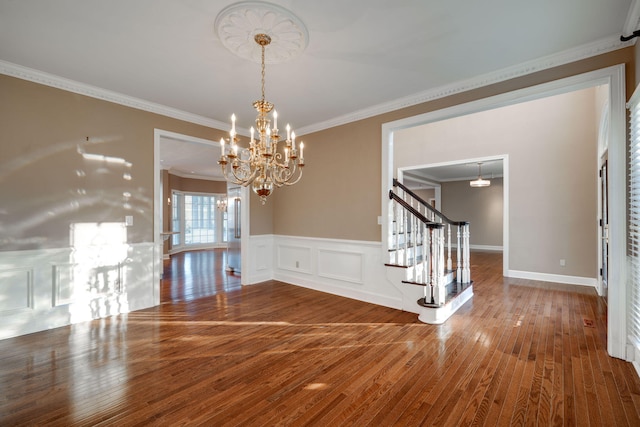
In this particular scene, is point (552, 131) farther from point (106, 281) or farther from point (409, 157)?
point (106, 281)

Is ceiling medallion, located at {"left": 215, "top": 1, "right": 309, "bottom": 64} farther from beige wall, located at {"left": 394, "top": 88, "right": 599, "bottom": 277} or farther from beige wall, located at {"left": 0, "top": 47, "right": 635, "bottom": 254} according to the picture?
beige wall, located at {"left": 394, "top": 88, "right": 599, "bottom": 277}

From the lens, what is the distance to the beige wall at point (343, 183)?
4.26 metres

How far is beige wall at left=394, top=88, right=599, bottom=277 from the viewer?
526cm

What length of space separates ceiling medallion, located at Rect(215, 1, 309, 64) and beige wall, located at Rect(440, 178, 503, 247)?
10276 mm

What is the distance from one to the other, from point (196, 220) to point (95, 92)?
26.4ft

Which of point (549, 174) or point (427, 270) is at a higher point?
point (549, 174)

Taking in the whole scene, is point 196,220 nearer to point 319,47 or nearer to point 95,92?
point 95,92

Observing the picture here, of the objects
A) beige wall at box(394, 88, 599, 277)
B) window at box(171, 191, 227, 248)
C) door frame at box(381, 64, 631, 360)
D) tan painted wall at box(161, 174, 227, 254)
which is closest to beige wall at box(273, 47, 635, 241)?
door frame at box(381, 64, 631, 360)

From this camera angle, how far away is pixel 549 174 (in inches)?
223

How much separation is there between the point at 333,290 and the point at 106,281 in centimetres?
320

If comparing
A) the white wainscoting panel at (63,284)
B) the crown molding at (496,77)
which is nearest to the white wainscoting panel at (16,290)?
the white wainscoting panel at (63,284)

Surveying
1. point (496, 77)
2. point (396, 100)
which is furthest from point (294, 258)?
point (496, 77)

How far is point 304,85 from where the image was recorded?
3.49 meters

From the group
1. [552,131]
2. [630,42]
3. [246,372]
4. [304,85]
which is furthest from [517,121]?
[246,372]
